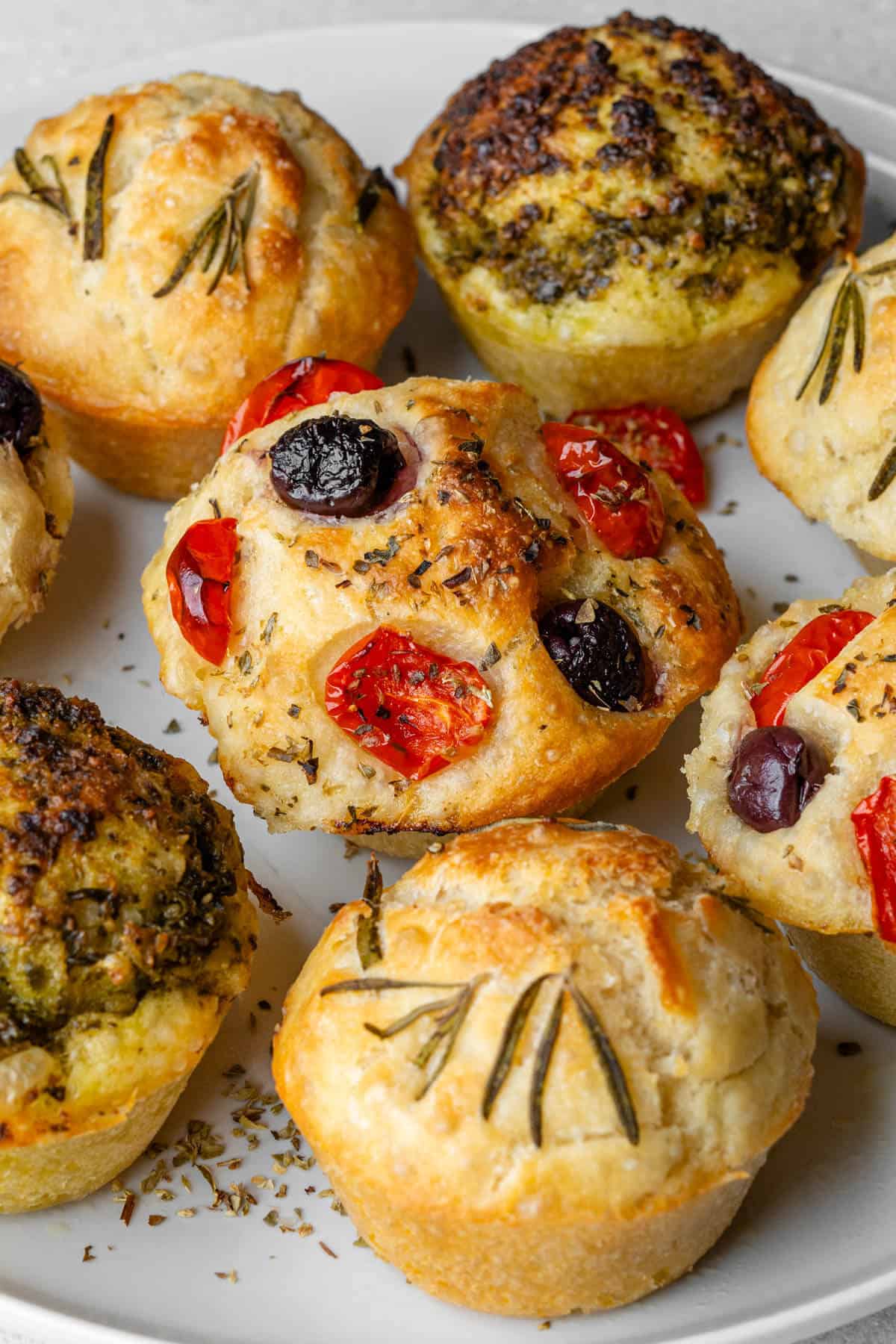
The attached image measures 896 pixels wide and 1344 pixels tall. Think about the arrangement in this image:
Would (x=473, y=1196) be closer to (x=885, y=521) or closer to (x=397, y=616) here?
(x=397, y=616)

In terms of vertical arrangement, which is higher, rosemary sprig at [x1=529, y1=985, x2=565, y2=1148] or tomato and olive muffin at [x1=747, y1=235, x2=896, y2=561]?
tomato and olive muffin at [x1=747, y1=235, x2=896, y2=561]

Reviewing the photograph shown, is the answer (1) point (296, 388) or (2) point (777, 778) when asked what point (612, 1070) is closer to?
(2) point (777, 778)

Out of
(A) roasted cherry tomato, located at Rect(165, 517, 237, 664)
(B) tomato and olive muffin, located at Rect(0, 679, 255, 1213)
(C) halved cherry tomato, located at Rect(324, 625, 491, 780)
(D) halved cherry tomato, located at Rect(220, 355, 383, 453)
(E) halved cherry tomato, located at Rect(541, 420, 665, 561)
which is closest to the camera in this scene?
(B) tomato and olive muffin, located at Rect(0, 679, 255, 1213)

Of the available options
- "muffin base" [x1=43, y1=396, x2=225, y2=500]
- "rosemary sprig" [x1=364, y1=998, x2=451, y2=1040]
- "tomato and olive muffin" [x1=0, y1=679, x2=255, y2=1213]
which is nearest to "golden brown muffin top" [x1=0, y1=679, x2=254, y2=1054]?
"tomato and olive muffin" [x1=0, y1=679, x2=255, y2=1213]

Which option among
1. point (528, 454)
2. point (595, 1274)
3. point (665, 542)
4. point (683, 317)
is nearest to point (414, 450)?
point (528, 454)

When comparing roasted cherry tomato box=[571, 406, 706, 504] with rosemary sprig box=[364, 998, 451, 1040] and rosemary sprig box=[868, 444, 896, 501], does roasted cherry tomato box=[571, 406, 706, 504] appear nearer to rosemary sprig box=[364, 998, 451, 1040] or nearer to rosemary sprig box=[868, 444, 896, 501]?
rosemary sprig box=[868, 444, 896, 501]
